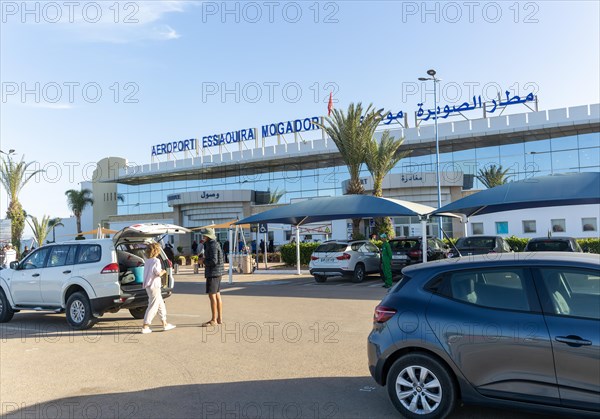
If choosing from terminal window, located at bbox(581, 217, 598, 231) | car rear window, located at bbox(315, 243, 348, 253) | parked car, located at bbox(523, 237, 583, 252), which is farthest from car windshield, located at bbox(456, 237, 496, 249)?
terminal window, located at bbox(581, 217, 598, 231)

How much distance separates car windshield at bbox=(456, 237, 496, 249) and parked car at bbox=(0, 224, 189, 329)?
37.6 ft

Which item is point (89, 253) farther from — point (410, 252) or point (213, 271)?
point (410, 252)

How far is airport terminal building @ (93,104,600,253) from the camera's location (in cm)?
3554

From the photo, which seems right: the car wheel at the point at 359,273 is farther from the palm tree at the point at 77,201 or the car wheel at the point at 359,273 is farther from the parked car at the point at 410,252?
the palm tree at the point at 77,201

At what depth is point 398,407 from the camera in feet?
16.1

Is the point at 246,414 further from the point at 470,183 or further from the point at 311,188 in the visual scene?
the point at 311,188

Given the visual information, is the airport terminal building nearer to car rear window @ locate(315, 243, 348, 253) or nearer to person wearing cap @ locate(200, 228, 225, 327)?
car rear window @ locate(315, 243, 348, 253)

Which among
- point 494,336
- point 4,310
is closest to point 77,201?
point 4,310

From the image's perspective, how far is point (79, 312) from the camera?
33.1ft

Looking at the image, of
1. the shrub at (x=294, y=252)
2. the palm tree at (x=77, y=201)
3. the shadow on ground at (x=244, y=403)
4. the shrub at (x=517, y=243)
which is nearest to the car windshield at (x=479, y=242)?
the shrub at (x=517, y=243)

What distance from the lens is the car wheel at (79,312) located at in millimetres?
9984

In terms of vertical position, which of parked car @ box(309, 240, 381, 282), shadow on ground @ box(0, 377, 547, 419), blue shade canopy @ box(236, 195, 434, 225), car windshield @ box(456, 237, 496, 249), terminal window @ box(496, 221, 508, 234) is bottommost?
shadow on ground @ box(0, 377, 547, 419)

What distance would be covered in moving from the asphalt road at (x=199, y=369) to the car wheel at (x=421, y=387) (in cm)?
31

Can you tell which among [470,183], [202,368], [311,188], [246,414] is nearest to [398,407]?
[246,414]
